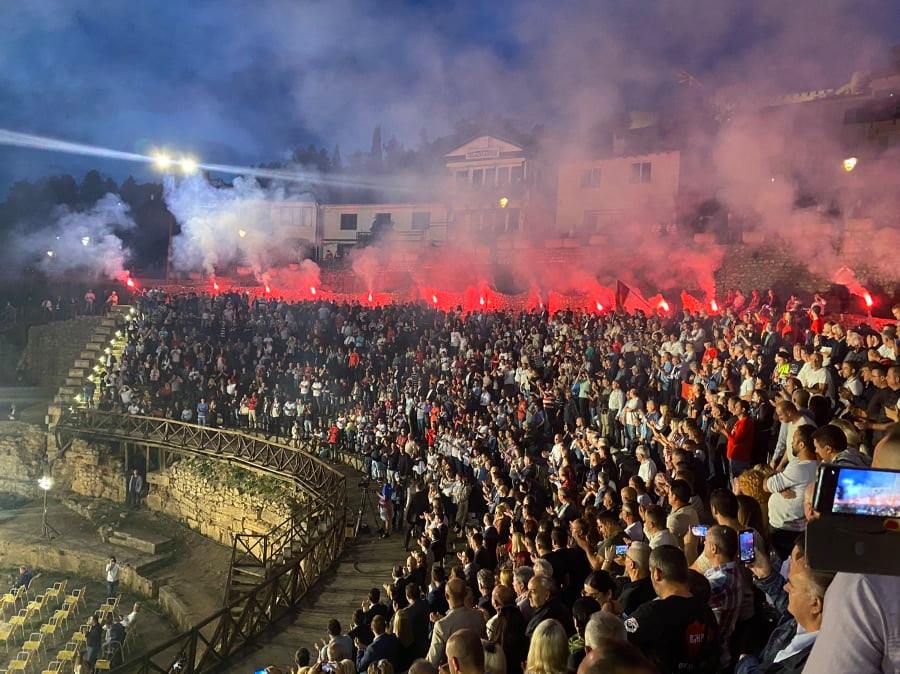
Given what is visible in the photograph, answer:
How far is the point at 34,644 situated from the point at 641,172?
26990mm

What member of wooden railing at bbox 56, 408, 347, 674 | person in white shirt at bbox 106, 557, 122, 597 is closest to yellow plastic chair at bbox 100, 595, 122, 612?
person in white shirt at bbox 106, 557, 122, 597

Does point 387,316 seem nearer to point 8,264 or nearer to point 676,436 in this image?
point 676,436

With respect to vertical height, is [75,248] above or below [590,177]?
below

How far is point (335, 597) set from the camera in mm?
11039

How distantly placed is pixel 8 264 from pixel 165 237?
12360 millimetres

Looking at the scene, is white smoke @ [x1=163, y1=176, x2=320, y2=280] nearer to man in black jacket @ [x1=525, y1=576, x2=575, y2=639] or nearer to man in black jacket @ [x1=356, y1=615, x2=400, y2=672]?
man in black jacket @ [x1=356, y1=615, x2=400, y2=672]

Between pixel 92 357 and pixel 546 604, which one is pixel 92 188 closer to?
pixel 92 357

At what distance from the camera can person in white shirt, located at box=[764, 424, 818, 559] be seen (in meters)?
4.92

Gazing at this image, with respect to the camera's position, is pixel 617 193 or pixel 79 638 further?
pixel 617 193

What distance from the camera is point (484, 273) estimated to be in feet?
100

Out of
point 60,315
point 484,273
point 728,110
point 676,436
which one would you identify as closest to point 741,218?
point 728,110

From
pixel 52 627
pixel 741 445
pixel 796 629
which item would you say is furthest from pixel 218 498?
pixel 796 629

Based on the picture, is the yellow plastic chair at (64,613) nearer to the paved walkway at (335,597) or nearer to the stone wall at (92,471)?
the stone wall at (92,471)

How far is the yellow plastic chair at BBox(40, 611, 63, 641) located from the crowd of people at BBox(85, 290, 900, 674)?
7.18 meters
